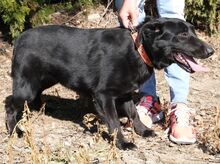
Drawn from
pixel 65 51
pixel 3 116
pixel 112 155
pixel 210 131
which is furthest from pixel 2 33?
pixel 112 155

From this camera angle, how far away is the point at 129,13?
4.18 m

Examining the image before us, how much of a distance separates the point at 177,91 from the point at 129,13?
0.86 m

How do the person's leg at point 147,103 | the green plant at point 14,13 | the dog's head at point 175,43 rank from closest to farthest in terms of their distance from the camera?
the dog's head at point 175,43 < the person's leg at point 147,103 < the green plant at point 14,13

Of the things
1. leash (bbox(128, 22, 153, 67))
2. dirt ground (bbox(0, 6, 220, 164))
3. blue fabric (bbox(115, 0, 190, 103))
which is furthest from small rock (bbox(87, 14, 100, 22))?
leash (bbox(128, 22, 153, 67))

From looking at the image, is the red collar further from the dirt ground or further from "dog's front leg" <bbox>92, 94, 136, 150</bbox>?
the dirt ground

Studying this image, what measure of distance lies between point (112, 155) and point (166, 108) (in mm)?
2100

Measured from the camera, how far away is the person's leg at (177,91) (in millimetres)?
4367

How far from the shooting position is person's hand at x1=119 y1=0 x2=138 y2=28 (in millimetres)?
4148

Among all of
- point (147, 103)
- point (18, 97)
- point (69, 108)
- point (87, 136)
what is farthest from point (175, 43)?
point (69, 108)

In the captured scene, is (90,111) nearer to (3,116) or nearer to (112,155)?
(3,116)

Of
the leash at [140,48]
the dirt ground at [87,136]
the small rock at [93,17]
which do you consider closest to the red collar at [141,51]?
the leash at [140,48]

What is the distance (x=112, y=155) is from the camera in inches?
109

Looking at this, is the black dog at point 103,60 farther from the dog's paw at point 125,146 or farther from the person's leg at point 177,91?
the person's leg at point 177,91

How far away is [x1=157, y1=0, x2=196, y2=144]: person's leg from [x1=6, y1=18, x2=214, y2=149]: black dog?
26 cm
